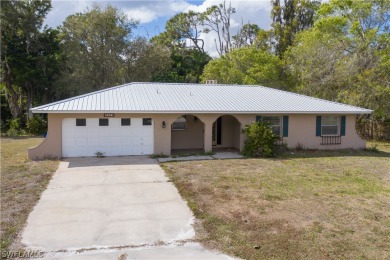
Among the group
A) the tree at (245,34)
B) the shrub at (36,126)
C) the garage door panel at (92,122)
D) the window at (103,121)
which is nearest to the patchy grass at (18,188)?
the garage door panel at (92,122)

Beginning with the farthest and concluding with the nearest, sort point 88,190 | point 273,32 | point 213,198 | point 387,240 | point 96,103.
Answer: point 273,32 → point 96,103 → point 88,190 → point 213,198 → point 387,240

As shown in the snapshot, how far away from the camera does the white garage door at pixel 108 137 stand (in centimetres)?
1388

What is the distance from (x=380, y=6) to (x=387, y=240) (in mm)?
22856

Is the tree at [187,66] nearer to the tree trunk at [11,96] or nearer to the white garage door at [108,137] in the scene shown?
the tree trunk at [11,96]

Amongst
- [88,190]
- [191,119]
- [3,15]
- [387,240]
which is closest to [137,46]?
[3,15]

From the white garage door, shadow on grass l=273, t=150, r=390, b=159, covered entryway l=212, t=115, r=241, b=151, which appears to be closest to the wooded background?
shadow on grass l=273, t=150, r=390, b=159

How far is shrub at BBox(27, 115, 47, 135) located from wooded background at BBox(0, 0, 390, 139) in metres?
0.07

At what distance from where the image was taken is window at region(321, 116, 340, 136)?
54.7 feet

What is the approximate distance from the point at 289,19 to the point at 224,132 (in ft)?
72.3

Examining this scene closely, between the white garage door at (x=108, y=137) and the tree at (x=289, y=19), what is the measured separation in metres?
22.3

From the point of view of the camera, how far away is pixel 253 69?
26.2 metres

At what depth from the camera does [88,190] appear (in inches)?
352

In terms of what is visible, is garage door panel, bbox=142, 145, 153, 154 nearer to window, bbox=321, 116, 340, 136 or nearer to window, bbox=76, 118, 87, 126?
window, bbox=76, 118, 87, 126

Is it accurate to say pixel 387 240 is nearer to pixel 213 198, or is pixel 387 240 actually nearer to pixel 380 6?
pixel 213 198
